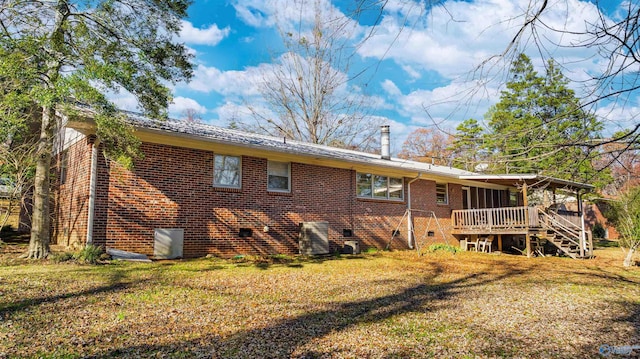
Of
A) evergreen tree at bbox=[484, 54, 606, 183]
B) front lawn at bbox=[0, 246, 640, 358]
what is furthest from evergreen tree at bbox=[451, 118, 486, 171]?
front lawn at bbox=[0, 246, 640, 358]

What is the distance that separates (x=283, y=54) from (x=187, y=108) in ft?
41.9

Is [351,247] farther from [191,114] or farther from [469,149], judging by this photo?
[191,114]

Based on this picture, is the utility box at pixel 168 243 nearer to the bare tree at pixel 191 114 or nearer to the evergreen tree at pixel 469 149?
the evergreen tree at pixel 469 149

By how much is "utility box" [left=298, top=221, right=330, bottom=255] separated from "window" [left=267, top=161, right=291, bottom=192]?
1317 mm

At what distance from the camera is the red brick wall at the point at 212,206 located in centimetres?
981

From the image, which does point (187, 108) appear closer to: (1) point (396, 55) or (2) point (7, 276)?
(2) point (7, 276)

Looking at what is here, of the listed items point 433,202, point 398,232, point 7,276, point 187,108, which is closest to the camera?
point 7,276

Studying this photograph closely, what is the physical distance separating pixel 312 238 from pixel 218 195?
317 centimetres

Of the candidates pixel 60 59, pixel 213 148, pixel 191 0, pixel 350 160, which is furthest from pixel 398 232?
pixel 60 59

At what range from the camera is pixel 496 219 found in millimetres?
16266

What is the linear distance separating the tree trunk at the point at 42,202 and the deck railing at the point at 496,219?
14.6 m

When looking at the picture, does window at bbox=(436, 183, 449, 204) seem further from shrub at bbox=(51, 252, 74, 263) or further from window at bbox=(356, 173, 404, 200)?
shrub at bbox=(51, 252, 74, 263)

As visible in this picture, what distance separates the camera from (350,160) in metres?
13.7

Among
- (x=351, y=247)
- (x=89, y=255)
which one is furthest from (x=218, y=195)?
(x=351, y=247)
